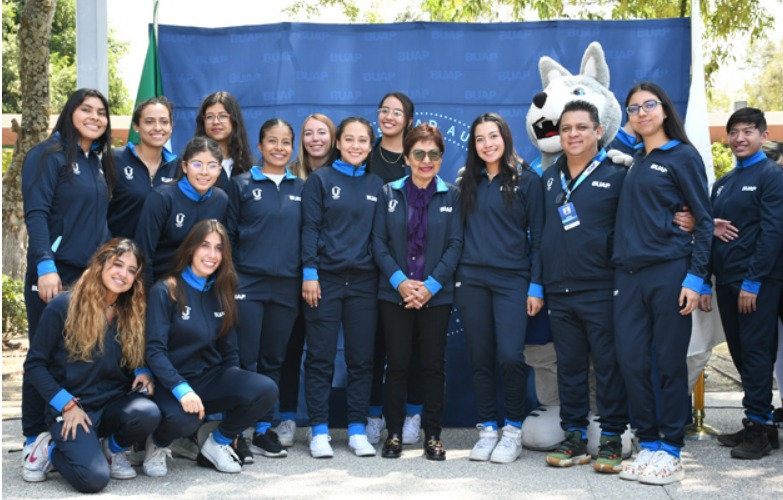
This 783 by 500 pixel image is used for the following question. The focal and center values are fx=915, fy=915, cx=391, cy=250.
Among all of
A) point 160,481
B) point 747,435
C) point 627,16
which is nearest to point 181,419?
point 160,481

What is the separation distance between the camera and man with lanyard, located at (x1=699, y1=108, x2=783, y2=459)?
483 cm

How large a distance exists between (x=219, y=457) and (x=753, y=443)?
277 cm

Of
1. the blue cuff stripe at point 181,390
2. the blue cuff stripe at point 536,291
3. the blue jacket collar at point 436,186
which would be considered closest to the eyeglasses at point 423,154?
the blue jacket collar at point 436,186

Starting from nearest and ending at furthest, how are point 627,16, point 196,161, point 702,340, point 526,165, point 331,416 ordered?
point 196,161 < point 526,165 < point 702,340 < point 331,416 < point 627,16

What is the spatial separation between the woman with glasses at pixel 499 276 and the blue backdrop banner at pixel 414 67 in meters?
0.90

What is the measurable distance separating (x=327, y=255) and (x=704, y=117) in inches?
94.8

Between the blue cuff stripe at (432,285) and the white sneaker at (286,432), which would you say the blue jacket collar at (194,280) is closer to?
the white sneaker at (286,432)

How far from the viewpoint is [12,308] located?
32.2ft

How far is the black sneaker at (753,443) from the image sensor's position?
188 inches

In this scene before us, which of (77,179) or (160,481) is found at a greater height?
(77,179)

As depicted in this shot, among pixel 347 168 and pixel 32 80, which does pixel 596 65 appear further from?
pixel 32 80

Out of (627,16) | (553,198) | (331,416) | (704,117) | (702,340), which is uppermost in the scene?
(627,16)

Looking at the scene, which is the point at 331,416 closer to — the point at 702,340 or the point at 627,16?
the point at 702,340

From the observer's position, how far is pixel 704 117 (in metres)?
5.44
